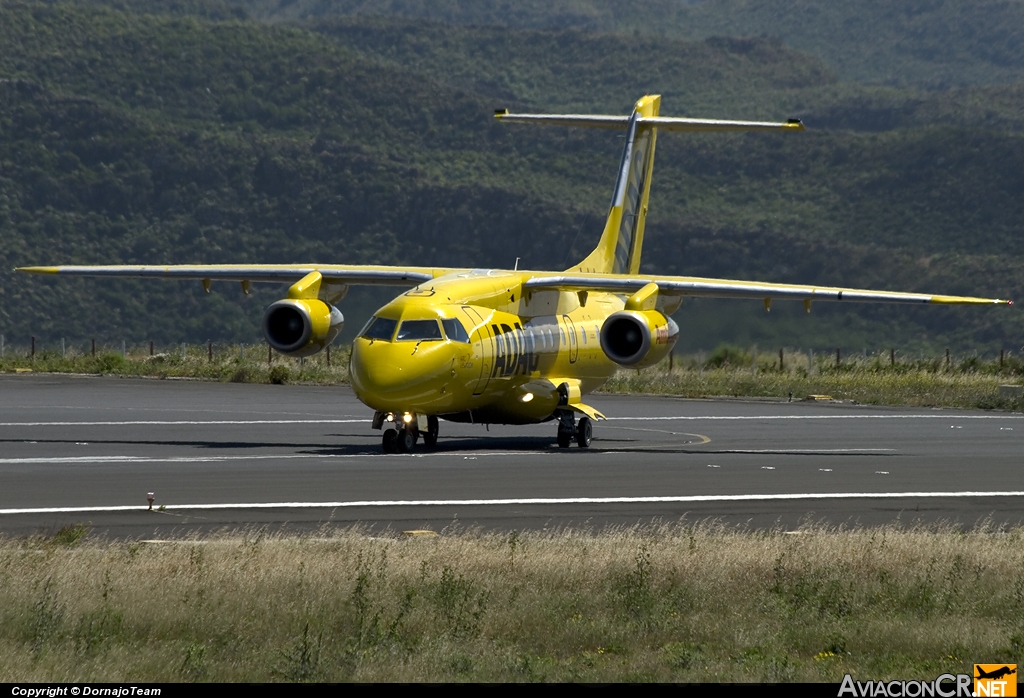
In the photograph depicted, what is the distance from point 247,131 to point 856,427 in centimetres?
9167

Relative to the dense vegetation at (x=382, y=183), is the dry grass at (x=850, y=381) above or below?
below

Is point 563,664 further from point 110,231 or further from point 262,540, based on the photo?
point 110,231

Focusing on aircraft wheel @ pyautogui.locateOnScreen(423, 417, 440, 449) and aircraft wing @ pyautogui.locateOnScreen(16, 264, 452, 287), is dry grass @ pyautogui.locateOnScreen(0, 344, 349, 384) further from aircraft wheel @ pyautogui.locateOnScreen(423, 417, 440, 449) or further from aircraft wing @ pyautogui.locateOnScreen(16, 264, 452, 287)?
aircraft wheel @ pyautogui.locateOnScreen(423, 417, 440, 449)

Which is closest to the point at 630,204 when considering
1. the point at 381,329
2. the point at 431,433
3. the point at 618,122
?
the point at 618,122

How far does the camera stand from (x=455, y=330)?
27.1m

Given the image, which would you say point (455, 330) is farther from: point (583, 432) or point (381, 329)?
point (583, 432)

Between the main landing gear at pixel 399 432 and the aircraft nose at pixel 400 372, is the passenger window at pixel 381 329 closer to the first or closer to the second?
the aircraft nose at pixel 400 372

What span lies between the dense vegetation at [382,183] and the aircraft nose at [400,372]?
4258 centimetres

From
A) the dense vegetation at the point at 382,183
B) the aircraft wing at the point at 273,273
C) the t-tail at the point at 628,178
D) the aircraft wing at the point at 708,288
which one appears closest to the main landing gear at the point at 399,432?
the aircraft wing at the point at 273,273

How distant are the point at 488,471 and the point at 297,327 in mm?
6383

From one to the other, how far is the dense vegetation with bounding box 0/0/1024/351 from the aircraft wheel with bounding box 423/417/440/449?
40.8m

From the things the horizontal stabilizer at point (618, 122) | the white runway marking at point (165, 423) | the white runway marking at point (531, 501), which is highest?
the horizontal stabilizer at point (618, 122)

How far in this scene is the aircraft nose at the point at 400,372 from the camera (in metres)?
26.1

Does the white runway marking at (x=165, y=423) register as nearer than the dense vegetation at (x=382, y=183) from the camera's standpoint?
Yes
